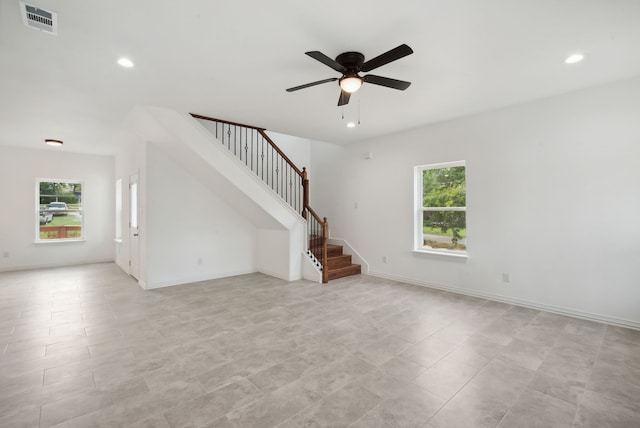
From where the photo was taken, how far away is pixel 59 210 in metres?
7.48

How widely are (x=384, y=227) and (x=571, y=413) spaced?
13.6ft

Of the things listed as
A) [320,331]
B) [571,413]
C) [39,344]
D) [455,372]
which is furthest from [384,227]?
[39,344]

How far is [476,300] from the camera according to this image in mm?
4500

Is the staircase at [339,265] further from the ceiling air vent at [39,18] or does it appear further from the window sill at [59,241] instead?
the window sill at [59,241]

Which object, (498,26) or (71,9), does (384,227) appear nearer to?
(498,26)

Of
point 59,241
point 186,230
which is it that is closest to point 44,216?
point 59,241

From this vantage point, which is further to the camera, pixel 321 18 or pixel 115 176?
pixel 115 176

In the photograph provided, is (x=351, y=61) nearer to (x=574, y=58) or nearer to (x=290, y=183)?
(x=574, y=58)

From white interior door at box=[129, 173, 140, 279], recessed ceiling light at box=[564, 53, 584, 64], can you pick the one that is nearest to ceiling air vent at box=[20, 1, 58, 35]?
white interior door at box=[129, 173, 140, 279]

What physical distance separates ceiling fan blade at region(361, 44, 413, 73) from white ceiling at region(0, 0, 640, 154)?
0.66 feet

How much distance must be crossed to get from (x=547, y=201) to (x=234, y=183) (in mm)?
4626

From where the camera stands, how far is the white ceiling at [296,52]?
7.43ft

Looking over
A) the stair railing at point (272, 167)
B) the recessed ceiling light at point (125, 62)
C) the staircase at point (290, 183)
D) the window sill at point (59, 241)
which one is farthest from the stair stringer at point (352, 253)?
the window sill at point (59, 241)

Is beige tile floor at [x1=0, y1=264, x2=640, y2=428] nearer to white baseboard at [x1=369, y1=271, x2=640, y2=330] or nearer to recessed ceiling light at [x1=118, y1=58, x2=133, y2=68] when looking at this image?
white baseboard at [x1=369, y1=271, x2=640, y2=330]
